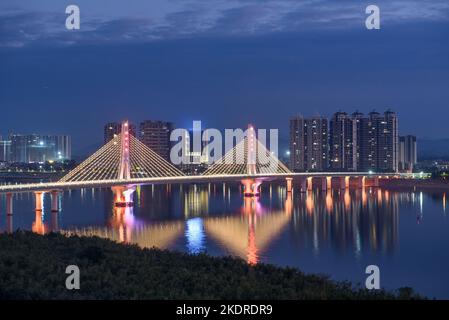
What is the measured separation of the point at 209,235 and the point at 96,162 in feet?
51.9

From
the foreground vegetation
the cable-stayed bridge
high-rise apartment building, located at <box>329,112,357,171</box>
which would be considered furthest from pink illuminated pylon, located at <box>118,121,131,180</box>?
high-rise apartment building, located at <box>329,112,357,171</box>

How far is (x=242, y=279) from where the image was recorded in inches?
284

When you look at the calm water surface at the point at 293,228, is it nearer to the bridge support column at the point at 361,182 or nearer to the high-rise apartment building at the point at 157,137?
the bridge support column at the point at 361,182

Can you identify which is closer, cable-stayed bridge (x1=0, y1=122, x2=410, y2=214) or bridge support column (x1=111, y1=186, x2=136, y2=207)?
cable-stayed bridge (x1=0, y1=122, x2=410, y2=214)

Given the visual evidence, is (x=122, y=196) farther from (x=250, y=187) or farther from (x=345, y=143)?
(x=345, y=143)

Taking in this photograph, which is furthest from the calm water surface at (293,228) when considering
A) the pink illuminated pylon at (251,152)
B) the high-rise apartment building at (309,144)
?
the high-rise apartment building at (309,144)

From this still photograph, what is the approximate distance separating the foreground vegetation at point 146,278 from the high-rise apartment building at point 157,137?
50.2 metres

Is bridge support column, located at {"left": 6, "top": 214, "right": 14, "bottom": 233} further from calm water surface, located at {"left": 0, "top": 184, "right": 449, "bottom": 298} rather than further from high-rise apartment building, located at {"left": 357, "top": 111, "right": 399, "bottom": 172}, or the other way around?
high-rise apartment building, located at {"left": 357, "top": 111, "right": 399, "bottom": 172}

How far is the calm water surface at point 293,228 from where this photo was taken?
47.5 feet

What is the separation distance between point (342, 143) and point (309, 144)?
117 inches

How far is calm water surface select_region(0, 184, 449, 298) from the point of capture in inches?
571

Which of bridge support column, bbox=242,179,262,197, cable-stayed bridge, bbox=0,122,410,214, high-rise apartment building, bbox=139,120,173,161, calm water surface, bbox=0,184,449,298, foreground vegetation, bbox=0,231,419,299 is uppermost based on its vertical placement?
high-rise apartment building, bbox=139,120,173,161

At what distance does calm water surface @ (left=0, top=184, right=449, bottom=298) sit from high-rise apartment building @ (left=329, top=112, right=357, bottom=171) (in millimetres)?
Result: 26385
